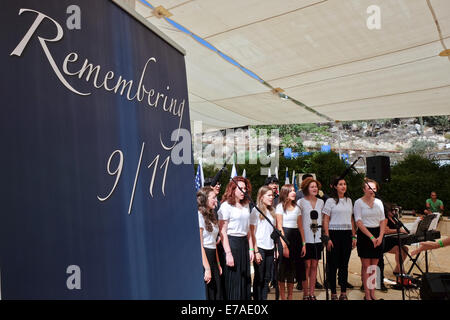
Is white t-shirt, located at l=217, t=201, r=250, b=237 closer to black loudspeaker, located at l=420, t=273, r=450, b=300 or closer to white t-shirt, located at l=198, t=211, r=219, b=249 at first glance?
white t-shirt, located at l=198, t=211, r=219, b=249

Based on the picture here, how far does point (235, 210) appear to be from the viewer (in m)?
3.42

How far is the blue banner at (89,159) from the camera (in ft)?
3.17

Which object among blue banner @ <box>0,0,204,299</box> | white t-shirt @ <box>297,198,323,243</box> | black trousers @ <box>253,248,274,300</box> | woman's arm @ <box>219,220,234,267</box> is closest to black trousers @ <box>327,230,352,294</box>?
white t-shirt @ <box>297,198,323,243</box>

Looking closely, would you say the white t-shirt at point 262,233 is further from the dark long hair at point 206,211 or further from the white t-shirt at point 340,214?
the white t-shirt at point 340,214

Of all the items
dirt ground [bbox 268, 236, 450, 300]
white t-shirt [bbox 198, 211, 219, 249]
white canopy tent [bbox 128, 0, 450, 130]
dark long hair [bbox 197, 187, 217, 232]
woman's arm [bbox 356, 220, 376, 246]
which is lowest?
dirt ground [bbox 268, 236, 450, 300]

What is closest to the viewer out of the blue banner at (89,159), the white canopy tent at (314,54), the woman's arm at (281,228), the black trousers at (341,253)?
the blue banner at (89,159)

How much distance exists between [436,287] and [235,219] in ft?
6.05

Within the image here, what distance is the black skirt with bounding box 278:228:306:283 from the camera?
404 centimetres

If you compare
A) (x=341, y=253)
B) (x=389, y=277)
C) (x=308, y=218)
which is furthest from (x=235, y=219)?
(x=389, y=277)

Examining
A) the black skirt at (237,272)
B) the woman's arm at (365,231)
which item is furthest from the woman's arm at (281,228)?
the woman's arm at (365,231)

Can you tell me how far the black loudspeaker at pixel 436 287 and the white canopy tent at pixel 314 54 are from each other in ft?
7.20

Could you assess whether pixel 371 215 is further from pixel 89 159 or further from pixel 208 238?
pixel 89 159

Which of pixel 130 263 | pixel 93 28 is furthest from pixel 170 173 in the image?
pixel 93 28

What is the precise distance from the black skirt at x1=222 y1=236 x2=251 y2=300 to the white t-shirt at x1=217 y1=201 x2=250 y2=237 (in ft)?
0.21
